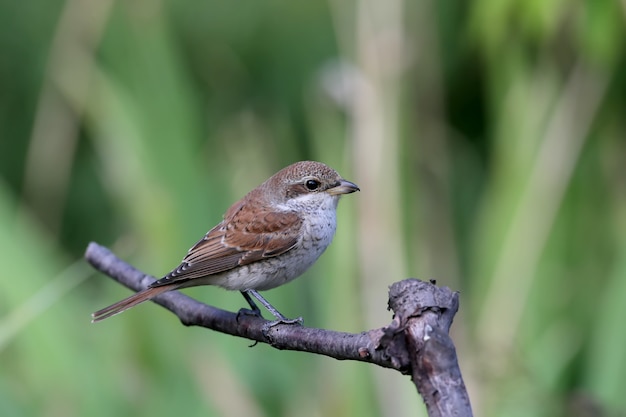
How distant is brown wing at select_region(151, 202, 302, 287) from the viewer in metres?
3.07

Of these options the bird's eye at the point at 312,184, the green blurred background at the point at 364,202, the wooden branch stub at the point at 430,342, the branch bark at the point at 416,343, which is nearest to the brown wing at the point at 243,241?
the bird's eye at the point at 312,184

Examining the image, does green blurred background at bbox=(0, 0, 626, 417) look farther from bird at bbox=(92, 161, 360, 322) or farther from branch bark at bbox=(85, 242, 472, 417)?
branch bark at bbox=(85, 242, 472, 417)

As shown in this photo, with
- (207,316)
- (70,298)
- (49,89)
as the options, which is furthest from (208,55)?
(207,316)

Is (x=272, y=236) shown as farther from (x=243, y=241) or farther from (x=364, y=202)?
(x=364, y=202)

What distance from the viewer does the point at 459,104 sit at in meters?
5.23

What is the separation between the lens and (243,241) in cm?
319

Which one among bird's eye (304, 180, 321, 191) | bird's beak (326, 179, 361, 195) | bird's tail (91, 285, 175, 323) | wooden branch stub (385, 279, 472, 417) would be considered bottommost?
wooden branch stub (385, 279, 472, 417)

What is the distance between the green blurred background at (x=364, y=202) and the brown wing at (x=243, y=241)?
0.55m

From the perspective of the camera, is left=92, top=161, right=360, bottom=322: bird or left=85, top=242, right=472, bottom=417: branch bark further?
left=92, top=161, right=360, bottom=322: bird

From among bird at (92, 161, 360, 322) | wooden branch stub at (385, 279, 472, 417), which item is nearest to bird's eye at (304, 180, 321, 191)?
bird at (92, 161, 360, 322)

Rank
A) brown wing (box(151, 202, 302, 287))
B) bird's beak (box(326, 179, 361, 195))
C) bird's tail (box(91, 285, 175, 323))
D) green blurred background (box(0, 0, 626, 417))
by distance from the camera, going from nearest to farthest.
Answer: bird's tail (box(91, 285, 175, 323)) < brown wing (box(151, 202, 302, 287)) < bird's beak (box(326, 179, 361, 195)) < green blurred background (box(0, 0, 626, 417))

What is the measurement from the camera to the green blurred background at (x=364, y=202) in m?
3.58

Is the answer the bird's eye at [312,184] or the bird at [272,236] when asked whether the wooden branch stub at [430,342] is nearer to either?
the bird at [272,236]

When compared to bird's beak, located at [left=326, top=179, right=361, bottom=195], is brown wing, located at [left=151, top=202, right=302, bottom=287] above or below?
below
